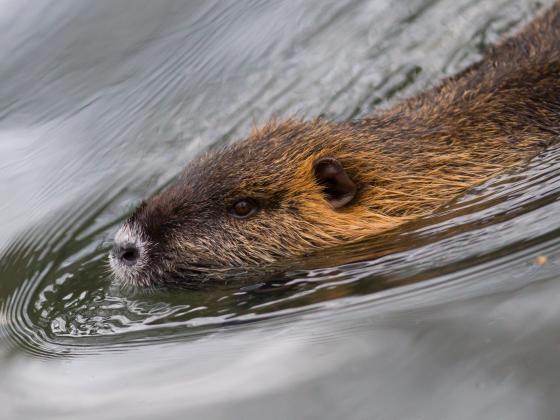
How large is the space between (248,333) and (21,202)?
263 centimetres

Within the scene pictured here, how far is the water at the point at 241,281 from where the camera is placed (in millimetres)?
3264

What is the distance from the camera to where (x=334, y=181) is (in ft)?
15.1

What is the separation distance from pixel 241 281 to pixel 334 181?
0.69 meters

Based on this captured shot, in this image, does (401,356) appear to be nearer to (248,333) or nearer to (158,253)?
(248,333)

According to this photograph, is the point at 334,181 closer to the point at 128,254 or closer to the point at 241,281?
the point at 241,281

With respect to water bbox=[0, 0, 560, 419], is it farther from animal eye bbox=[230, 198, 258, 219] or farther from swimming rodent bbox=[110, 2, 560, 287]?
animal eye bbox=[230, 198, 258, 219]

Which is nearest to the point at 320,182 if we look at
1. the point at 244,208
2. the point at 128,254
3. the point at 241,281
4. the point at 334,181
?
the point at 334,181

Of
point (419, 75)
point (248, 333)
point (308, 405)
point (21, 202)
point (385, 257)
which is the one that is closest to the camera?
point (308, 405)

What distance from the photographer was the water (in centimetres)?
326

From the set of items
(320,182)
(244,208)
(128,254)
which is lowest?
(128,254)

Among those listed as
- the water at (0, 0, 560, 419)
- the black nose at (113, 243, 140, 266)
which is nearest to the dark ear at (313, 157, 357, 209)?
the water at (0, 0, 560, 419)

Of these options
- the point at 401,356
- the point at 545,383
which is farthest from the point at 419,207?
the point at 545,383

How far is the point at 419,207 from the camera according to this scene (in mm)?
4711

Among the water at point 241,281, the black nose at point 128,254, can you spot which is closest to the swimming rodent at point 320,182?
the black nose at point 128,254
